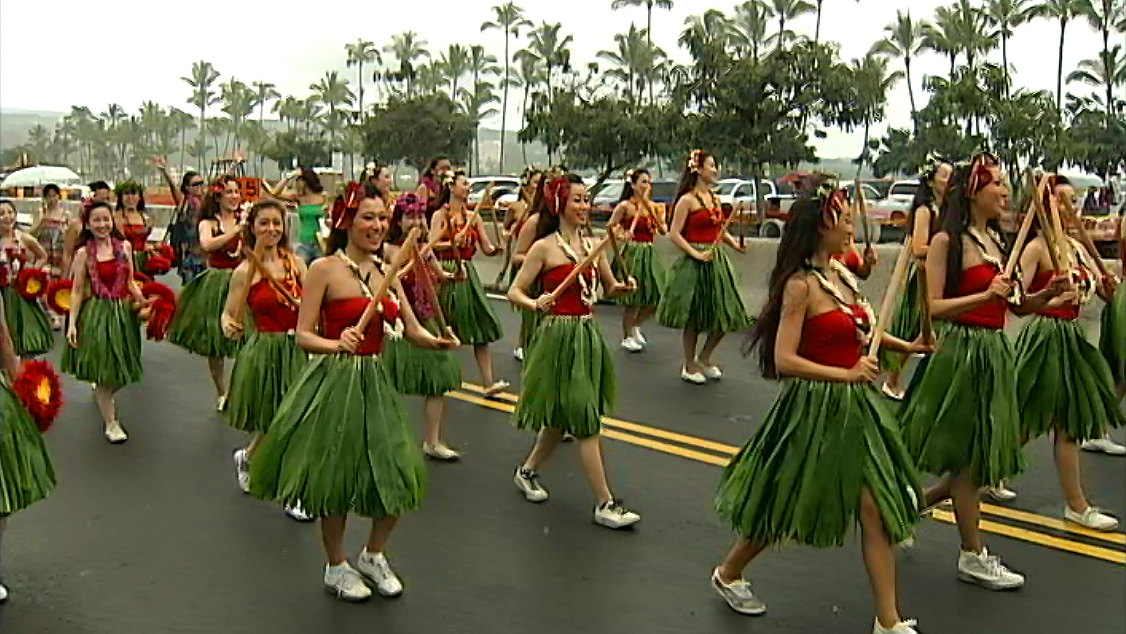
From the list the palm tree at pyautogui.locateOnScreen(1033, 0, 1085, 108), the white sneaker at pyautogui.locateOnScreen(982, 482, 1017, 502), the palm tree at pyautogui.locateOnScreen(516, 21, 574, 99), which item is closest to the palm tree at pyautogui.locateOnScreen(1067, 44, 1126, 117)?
the palm tree at pyautogui.locateOnScreen(1033, 0, 1085, 108)

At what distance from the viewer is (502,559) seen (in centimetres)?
630

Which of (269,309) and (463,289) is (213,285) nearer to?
(463,289)

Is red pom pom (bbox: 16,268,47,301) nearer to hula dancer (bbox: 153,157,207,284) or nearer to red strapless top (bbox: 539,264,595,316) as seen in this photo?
hula dancer (bbox: 153,157,207,284)

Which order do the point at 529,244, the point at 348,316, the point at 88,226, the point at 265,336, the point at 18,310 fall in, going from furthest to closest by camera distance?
the point at 18,310 < the point at 88,226 < the point at 529,244 < the point at 265,336 < the point at 348,316

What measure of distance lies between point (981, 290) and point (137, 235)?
8.69m

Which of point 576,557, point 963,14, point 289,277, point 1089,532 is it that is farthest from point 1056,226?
point 963,14

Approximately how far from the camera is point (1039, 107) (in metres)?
37.6

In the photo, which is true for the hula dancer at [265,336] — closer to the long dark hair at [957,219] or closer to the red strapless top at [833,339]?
the red strapless top at [833,339]

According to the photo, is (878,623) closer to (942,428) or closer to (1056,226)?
(942,428)

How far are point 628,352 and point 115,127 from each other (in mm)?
135812

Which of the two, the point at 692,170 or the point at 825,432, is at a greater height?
the point at 692,170

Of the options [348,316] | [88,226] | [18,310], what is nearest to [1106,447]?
[348,316]

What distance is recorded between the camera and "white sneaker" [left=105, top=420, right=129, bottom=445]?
29.3 feet

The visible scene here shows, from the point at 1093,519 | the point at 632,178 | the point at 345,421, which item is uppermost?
the point at 632,178
